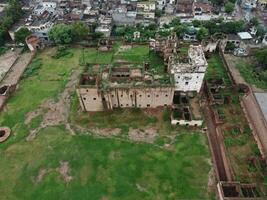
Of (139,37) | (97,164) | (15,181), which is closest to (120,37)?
(139,37)

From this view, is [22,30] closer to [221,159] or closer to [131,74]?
[131,74]

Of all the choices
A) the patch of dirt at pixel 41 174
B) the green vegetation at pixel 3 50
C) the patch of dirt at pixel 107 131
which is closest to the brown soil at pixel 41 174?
the patch of dirt at pixel 41 174

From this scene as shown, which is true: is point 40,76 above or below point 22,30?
below

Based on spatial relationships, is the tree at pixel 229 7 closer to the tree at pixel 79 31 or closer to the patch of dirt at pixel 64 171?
the tree at pixel 79 31

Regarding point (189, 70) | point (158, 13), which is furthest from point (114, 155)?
point (158, 13)

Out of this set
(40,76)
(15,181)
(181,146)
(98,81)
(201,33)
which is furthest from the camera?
(201,33)

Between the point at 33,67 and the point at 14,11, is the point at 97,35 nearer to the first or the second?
the point at 33,67
